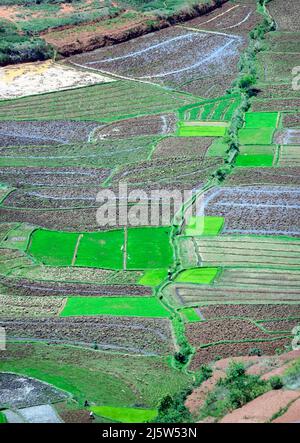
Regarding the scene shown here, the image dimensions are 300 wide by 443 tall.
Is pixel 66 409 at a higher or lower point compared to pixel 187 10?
lower

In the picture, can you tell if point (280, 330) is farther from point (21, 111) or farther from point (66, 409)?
point (21, 111)

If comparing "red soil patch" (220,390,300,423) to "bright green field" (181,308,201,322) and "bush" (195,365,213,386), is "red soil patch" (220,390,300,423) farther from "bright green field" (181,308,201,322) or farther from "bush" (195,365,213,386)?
"bright green field" (181,308,201,322)

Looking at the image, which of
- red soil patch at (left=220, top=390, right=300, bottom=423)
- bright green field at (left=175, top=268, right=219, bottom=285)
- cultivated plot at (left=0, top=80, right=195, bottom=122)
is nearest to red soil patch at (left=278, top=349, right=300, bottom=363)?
red soil patch at (left=220, top=390, right=300, bottom=423)

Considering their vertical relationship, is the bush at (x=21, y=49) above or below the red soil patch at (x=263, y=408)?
above

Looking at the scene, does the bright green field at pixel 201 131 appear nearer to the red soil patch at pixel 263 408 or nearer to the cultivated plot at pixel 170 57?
the cultivated plot at pixel 170 57

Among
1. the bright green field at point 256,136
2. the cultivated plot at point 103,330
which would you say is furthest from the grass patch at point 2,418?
the bright green field at point 256,136

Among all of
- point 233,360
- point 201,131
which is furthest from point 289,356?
point 201,131
